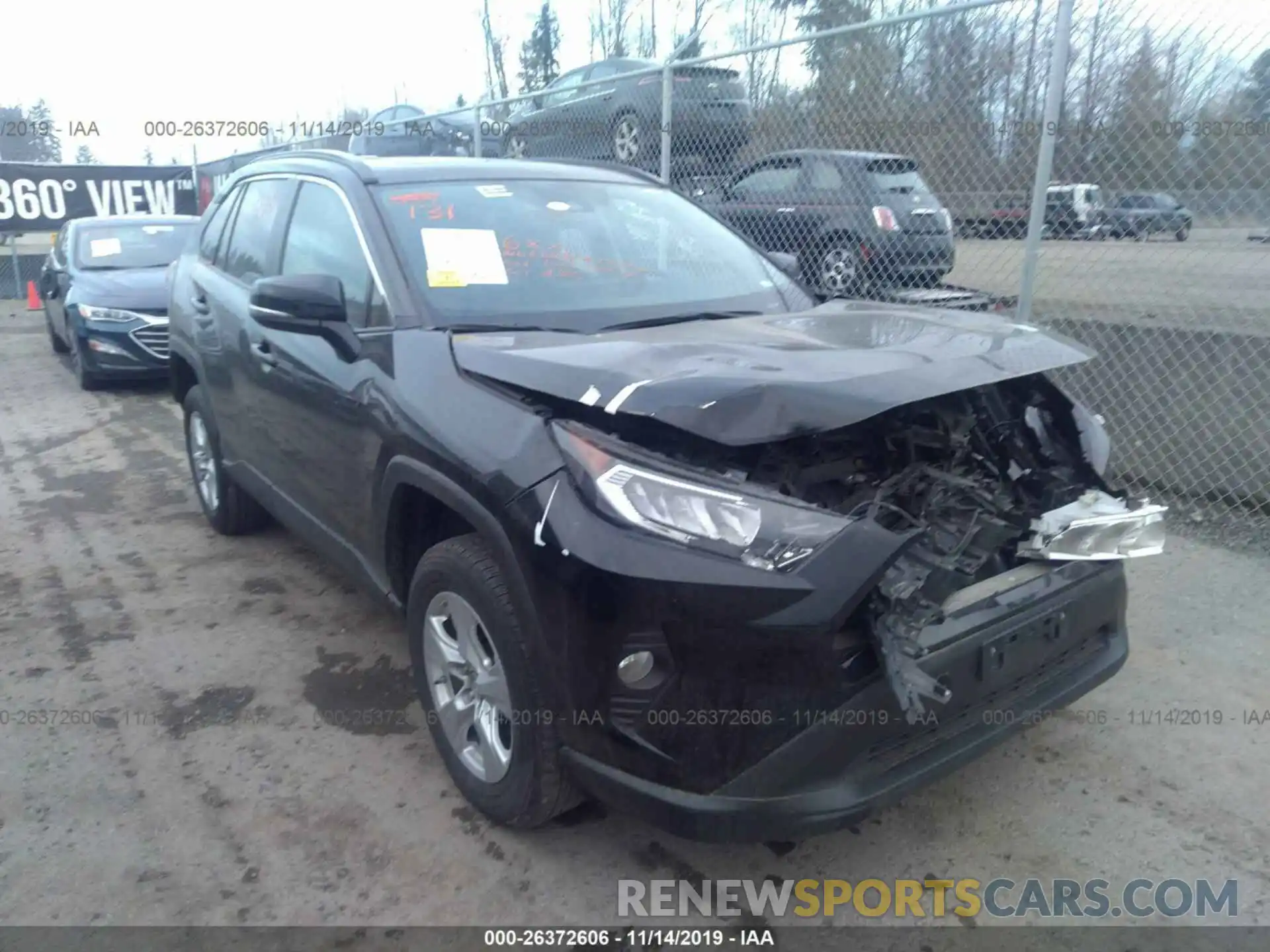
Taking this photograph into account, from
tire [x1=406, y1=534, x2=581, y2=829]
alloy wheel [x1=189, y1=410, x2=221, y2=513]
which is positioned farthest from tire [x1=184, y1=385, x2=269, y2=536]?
tire [x1=406, y1=534, x2=581, y2=829]

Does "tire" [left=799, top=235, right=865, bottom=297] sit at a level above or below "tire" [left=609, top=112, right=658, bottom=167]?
below

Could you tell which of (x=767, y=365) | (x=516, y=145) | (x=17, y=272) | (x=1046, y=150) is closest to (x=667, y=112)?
(x=1046, y=150)

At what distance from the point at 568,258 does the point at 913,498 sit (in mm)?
1600

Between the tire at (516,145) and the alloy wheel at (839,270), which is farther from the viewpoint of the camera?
the tire at (516,145)

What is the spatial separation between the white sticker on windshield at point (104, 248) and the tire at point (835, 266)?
7.03m

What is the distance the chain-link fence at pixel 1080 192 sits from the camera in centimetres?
491

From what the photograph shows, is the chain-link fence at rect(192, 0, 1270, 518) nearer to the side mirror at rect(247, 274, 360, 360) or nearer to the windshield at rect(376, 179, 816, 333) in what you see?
the windshield at rect(376, 179, 816, 333)

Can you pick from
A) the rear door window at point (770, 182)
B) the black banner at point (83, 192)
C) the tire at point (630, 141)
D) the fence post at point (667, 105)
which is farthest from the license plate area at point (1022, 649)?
the black banner at point (83, 192)

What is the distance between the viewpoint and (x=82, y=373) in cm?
934

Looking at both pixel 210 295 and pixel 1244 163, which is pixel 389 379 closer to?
pixel 210 295

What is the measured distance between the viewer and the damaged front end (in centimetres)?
219

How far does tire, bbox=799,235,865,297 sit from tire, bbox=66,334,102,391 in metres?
6.56

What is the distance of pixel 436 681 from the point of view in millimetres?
3010

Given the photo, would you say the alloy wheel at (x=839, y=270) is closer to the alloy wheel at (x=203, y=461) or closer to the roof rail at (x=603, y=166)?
the roof rail at (x=603, y=166)
